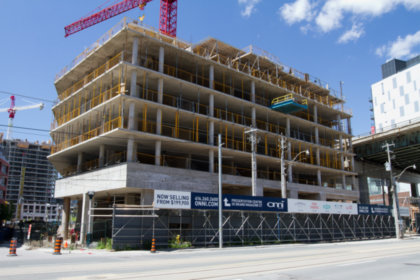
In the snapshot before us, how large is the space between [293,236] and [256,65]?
23.9m

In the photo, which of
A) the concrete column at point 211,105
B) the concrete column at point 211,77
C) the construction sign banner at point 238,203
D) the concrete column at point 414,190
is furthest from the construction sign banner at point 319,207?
the concrete column at point 414,190

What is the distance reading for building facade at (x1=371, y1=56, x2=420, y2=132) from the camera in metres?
91.9

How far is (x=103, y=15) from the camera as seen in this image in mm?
69688

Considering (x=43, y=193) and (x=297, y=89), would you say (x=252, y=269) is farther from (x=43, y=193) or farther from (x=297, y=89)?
(x=43, y=193)

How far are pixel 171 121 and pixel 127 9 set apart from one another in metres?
38.0

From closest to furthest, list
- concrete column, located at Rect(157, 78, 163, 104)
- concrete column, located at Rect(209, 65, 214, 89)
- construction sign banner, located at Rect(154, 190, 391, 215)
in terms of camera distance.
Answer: construction sign banner, located at Rect(154, 190, 391, 215) < concrete column, located at Rect(157, 78, 163, 104) < concrete column, located at Rect(209, 65, 214, 89)

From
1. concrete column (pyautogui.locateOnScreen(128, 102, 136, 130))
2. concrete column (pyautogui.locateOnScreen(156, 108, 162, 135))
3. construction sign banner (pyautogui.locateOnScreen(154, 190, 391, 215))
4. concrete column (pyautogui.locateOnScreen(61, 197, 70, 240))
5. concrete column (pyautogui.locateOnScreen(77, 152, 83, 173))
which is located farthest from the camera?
concrete column (pyautogui.locateOnScreen(61, 197, 70, 240))

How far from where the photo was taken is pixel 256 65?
156 feet

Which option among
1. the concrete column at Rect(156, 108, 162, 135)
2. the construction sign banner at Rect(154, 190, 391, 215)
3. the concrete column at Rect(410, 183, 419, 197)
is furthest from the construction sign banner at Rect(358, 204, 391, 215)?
the concrete column at Rect(410, 183, 419, 197)

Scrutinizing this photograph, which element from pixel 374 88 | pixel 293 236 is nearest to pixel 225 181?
pixel 293 236

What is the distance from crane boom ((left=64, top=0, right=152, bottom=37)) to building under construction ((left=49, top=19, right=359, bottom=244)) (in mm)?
27060

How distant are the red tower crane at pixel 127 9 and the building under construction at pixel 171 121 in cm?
1805

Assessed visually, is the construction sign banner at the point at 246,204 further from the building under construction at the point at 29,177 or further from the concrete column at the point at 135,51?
the building under construction at the point at 29,177

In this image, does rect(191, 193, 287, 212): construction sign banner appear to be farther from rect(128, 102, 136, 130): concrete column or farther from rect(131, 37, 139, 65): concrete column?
rect(131, 37, 139, 65): concrete column
